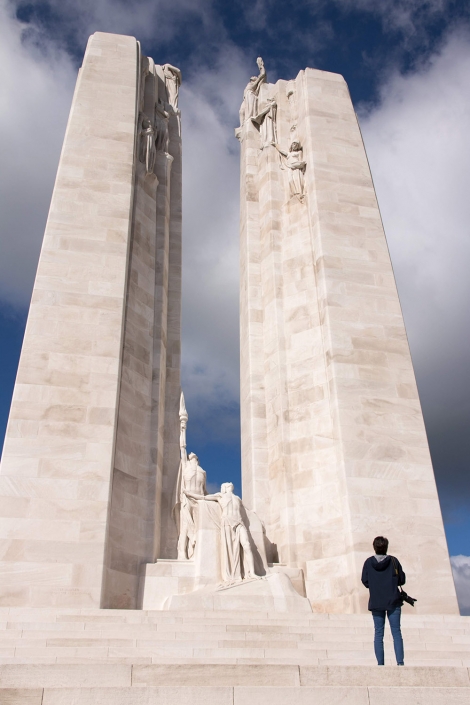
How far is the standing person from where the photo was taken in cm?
585

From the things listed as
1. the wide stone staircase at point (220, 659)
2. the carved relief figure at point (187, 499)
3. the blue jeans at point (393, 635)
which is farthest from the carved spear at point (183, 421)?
the blue jeans at point (393, 635)

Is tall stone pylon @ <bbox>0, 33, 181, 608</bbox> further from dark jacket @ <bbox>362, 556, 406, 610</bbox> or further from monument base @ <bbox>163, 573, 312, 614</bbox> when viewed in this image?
dark jacket @ <bbox>362, 556, 406, 610</bbox>

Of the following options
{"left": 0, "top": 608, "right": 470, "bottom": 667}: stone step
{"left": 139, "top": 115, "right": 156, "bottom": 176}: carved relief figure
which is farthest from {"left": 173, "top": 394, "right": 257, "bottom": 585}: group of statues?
{"left": 139, "top": 115, "right": 156, "bottom": 176}: carved relief figure

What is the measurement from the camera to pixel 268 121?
18.2 m

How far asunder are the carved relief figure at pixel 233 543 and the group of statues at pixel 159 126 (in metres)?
8.45

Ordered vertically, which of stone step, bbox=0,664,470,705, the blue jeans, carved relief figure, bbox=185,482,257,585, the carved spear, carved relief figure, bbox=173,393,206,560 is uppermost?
the carved spear

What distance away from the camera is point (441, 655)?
773cm

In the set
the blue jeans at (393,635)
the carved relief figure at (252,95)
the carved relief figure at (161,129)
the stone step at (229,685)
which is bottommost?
the stone step at (229,685)

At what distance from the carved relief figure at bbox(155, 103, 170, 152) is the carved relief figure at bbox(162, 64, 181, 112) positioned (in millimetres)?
1237

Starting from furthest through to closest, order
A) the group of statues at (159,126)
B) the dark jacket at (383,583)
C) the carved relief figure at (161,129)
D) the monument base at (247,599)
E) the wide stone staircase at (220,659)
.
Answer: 1. the carved relief figure at (161,129)
2. the group of statues at (159,126)
3. the monument base at (247,599)
4. the dark jacket at (383,583)
5. the wide stone staircase at (220,659)

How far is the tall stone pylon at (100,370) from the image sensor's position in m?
10.2

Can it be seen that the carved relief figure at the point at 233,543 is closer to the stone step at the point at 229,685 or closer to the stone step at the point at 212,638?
the stone step at the point at 212,638

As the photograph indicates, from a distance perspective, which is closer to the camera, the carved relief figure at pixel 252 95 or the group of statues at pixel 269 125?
the group of statues at pixel 269 125

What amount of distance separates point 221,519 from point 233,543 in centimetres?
58
